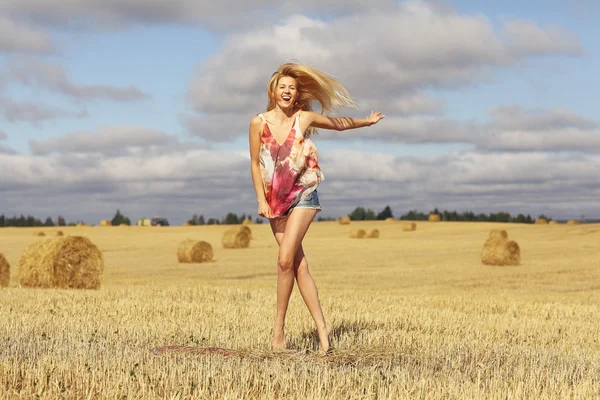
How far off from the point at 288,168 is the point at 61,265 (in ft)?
40.4

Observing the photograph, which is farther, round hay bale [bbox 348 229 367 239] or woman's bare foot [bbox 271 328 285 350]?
round hay bale [bbox 348 229 367 239]

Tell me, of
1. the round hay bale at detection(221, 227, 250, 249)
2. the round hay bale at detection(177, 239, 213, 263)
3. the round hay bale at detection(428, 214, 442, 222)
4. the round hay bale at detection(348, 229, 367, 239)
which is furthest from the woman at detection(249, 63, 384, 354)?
the round hay bale at detection(428, 214, 442, 222)

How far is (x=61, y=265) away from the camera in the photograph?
1775 cm

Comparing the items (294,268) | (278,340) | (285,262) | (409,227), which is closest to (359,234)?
(409,227)

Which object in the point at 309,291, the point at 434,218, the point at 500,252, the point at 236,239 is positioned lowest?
the point at 500,252

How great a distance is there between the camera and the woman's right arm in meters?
6.98

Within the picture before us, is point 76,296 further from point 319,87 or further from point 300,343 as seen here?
point 319,87

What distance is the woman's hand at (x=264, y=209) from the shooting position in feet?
22.8

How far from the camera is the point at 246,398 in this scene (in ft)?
17.3

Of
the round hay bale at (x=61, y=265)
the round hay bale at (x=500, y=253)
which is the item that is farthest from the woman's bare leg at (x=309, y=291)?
the round hay bale at (x=500, y=253)

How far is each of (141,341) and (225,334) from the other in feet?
3.11

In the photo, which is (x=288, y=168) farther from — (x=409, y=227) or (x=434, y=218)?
(x=434, y=218)

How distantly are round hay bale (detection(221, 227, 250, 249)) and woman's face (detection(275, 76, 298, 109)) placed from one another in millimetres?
33749

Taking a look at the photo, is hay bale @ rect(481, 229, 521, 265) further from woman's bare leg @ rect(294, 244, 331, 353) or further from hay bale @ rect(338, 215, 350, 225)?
hay bale @ rect(338, 215, 350, 225)
